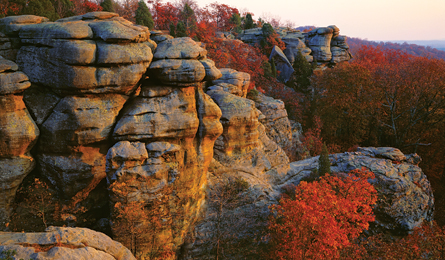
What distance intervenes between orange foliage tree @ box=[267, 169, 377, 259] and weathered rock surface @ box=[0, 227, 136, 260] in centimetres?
975

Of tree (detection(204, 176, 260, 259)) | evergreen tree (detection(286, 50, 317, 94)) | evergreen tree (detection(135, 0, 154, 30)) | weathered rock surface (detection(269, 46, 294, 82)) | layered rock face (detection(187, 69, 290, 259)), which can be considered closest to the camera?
tree (detection(204, 176, 260, 259))

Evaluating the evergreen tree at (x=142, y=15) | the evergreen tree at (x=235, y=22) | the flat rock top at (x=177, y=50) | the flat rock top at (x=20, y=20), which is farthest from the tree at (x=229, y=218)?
the evergreen tree at (x=235, y=22)

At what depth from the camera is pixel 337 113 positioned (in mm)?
36938

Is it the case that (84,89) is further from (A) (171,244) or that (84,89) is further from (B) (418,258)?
(B) (418,258)

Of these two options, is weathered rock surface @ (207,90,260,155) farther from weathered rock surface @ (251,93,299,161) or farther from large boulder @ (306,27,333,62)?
large boulder @ (306,27,333,62)

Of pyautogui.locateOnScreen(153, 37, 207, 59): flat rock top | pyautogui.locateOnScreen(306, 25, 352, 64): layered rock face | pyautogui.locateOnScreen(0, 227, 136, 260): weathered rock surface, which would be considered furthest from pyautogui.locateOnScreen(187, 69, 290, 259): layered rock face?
pyautogui.locateOnScreen(306, 25, 352, 64): layered rock face

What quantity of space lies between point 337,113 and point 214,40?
65.0 ft

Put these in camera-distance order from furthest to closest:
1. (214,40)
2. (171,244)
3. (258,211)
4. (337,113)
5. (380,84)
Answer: (214,40)
(337,113)
(380,84)
(258,211)
(171,244)

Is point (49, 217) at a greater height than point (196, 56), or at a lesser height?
lesser

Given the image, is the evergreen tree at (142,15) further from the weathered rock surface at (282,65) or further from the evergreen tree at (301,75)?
the evergreen tree at (301,75)

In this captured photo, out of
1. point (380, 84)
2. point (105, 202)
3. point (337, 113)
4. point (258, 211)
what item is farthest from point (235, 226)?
point (380, 84)

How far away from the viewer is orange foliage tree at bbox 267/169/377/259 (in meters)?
16.0

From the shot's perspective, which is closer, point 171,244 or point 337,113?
point 171,244

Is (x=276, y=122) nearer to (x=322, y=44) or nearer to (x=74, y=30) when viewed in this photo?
(x=74, y=30)
